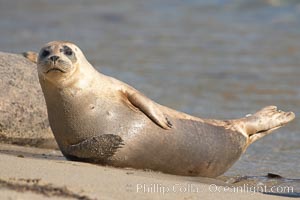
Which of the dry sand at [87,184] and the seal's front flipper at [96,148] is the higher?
the seal's front flipper at [96,148]

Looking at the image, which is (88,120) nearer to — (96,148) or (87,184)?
(96,148)

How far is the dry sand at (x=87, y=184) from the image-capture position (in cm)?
412

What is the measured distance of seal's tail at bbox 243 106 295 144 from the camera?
6176mm

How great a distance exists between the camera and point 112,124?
5.38 metres

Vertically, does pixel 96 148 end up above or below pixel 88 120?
below

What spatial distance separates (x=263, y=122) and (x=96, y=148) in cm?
147

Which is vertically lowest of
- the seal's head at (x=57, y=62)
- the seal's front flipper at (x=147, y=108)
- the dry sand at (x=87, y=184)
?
the dry sand at (x=87, y=184)

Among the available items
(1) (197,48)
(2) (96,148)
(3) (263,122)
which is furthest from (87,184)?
(1) (197,48)

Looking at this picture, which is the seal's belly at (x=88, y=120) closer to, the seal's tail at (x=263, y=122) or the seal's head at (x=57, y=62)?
the seal's head at (x=57, y=62)

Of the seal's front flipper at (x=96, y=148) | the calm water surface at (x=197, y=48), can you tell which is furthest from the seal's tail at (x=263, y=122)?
the seal's front flipper at (x=96, y=148)

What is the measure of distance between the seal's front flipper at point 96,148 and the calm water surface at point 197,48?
3.51 ft

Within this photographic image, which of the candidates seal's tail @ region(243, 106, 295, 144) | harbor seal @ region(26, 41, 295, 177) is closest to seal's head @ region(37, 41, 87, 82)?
harbor seal @ region(26, 41, 295, 177)

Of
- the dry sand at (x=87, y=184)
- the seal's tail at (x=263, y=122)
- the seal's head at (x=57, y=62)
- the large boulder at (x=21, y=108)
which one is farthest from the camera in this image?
the large boulder at (x=21, y=108)

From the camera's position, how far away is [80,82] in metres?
5.36
